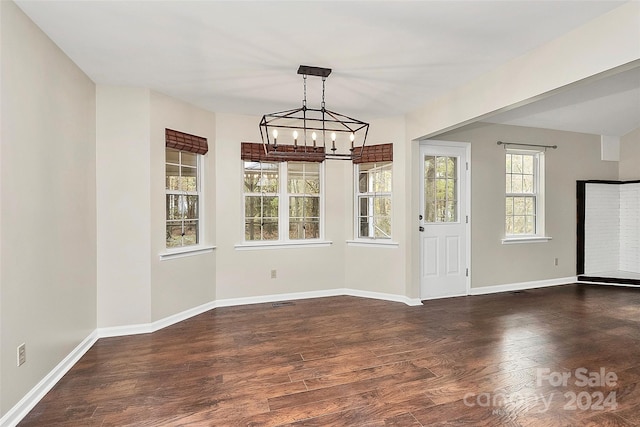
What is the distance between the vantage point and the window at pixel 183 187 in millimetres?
3881

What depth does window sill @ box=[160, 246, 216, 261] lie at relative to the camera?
3734 mm

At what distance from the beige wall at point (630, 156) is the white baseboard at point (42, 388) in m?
Result: 8.29

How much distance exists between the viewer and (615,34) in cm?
217

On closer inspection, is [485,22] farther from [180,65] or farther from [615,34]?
[180,65]

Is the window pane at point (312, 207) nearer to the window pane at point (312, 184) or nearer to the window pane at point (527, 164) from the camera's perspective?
the window pane at point (312, 184)

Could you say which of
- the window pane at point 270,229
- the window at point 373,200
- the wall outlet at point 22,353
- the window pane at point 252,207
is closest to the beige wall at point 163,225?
the window pane at point 252,207

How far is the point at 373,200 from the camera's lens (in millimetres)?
4973

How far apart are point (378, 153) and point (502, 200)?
2186mm

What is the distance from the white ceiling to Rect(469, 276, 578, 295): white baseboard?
297 centimetres

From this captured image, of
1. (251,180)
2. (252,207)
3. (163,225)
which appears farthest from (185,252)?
(251,180)

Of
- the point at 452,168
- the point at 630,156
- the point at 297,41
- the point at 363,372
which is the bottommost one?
the point at 363,372

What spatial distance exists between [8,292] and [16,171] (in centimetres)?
75

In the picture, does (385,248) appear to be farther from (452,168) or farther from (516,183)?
(516,183)

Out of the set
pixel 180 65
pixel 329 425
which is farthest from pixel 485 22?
pixel 329 425
